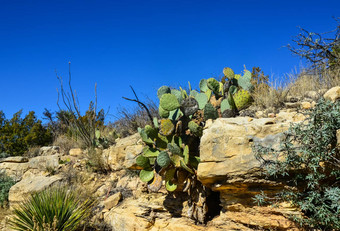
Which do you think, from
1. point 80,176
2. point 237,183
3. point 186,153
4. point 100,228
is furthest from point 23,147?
Result: point 237,183

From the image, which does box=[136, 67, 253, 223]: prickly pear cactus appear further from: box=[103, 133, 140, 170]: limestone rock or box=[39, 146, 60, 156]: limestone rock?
box=[39, 146, 60, 156]: limestone rock

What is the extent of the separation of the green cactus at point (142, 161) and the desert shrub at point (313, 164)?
7.40 ft

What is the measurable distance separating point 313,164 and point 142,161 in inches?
114

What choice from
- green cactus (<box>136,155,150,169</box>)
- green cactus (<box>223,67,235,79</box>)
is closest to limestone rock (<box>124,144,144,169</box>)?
green cactus (<box>136,155,150,169</box>)

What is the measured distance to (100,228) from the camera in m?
5.57

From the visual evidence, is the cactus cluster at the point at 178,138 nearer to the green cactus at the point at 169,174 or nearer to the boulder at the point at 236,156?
the green cactus at the point at 169,174

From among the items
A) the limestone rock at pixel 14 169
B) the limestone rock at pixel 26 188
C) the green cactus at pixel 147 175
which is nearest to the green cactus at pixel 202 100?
the green cactus at pixel 147 175

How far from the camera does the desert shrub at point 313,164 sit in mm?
3191

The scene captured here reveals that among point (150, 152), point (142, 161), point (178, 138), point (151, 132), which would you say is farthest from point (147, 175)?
point (178, 138)

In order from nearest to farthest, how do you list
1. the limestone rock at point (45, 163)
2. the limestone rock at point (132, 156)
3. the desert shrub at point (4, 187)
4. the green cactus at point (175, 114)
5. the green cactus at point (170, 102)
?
the green cactus at point (170, 102)
the green cactus at point (175, 114)
the limestone rock at point (132, 156)
the desert shrub at point (4, 187)
the limestone rock at point (45, 163)

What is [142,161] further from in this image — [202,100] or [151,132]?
[202,100]

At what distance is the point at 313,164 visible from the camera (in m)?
3.23

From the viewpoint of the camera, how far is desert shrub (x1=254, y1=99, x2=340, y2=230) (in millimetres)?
3191

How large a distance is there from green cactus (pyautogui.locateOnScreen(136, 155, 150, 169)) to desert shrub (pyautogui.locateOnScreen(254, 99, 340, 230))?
7.40 feet
